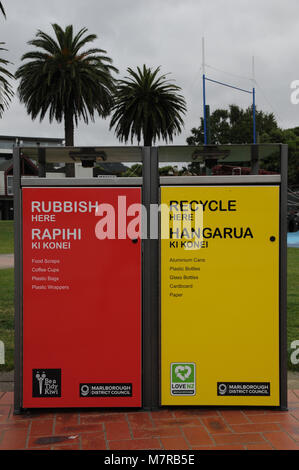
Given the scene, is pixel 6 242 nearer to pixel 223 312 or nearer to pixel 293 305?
pixel 293 305

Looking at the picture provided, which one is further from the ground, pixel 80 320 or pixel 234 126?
pixel 234 126

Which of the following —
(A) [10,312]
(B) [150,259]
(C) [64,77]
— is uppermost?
(C) [64,77]

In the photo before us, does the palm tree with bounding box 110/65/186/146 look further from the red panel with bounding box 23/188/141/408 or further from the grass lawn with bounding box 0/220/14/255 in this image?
the red panel with bounding box 23/188/141/408

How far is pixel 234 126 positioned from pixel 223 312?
6748 cm

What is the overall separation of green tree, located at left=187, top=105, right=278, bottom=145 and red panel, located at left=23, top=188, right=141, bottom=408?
6277cm

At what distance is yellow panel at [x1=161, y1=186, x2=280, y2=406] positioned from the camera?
3.93m

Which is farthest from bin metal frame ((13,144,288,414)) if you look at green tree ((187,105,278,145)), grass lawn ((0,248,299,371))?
A: green tree ((187,105,278,145))

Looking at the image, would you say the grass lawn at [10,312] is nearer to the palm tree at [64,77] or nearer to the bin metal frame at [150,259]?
the bin metal frame at [150,259]

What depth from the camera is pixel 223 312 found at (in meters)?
3.96

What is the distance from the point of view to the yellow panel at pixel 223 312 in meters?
3.93

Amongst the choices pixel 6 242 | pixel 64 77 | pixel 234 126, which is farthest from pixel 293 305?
pixel 234 126

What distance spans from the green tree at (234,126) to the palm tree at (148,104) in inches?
1273
